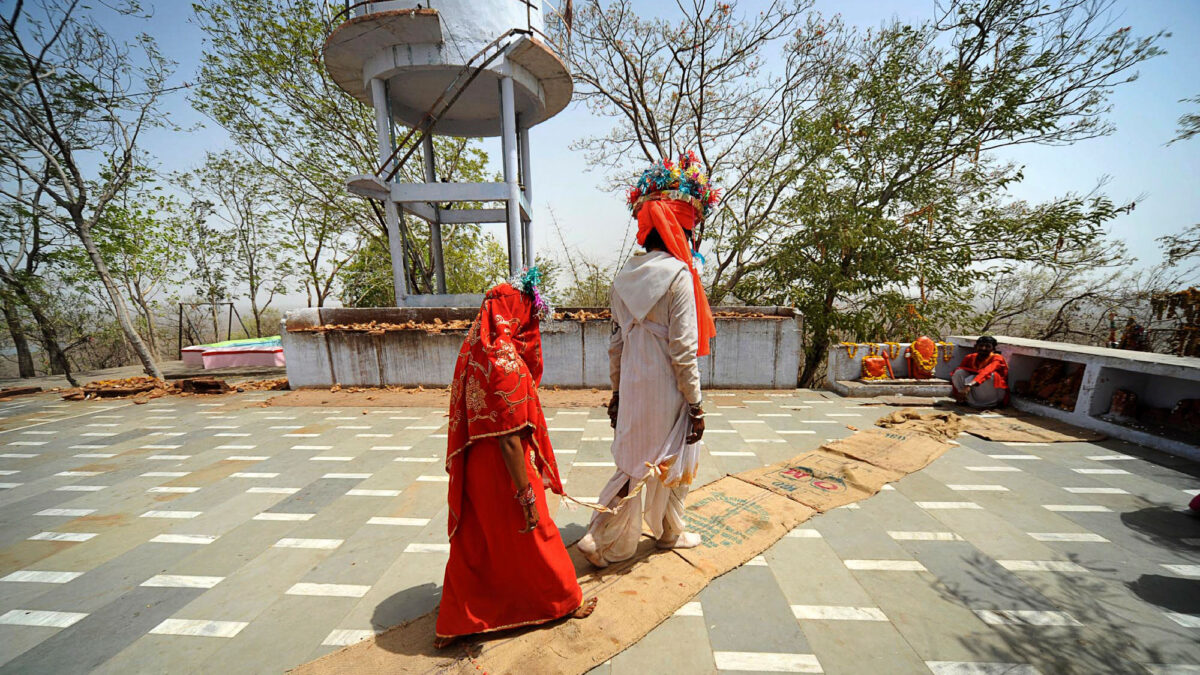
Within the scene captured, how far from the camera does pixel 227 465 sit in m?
4.17

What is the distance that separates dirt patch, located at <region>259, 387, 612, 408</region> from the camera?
6.58m

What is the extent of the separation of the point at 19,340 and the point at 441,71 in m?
15.3

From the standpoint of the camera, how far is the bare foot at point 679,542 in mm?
2562

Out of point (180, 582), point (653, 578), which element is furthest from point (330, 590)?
point (653, 578)

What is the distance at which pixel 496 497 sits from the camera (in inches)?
71.4

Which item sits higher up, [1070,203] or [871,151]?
[871,151]

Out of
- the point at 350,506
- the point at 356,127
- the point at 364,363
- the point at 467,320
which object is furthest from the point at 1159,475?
the point at 356,127

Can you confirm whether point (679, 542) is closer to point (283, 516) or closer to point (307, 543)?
point (307, 543)

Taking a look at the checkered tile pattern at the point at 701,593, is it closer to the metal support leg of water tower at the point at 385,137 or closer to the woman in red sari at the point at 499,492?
the woman in red sari at the point at 499,492

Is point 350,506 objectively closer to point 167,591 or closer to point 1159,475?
point 167,591

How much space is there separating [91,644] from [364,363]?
6150 mm

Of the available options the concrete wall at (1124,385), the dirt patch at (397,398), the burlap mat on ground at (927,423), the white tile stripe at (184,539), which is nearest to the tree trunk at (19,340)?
the dirt patch at (397,398)

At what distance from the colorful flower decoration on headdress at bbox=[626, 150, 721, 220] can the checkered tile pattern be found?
231 centimetres

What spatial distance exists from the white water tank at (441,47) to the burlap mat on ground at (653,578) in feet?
30.0
